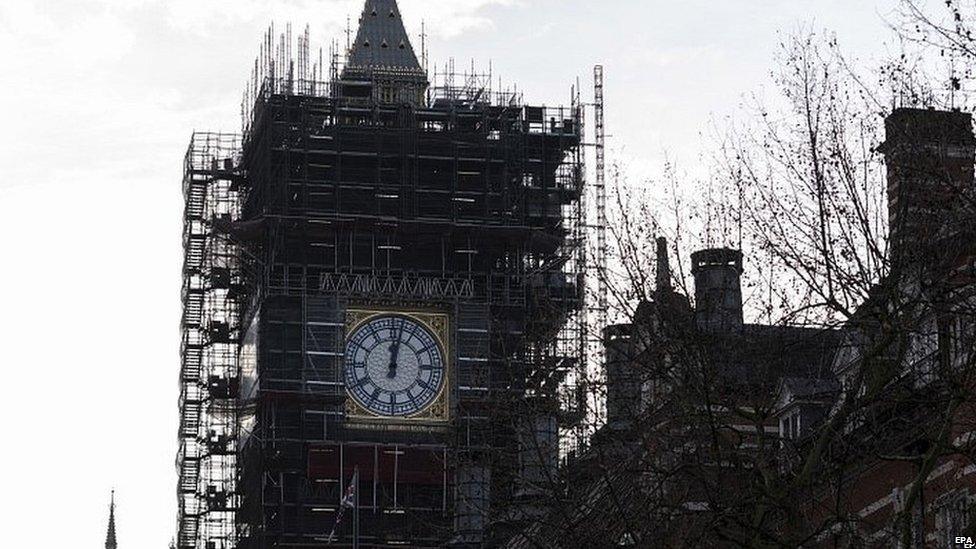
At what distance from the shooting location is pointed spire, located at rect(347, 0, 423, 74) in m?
139

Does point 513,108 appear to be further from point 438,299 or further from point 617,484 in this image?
point 617,484

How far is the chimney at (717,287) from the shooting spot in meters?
54.2

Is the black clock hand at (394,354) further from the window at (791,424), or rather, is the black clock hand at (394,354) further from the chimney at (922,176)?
the chimney at (922,176)

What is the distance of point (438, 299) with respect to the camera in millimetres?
131625

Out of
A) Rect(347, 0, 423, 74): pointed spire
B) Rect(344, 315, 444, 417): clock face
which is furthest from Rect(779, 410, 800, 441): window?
Rect(347, 0, 423, 74): pointed spire

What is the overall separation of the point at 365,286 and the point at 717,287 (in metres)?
75.2

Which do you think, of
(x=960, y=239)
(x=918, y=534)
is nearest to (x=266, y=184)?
(x=918, y=534)

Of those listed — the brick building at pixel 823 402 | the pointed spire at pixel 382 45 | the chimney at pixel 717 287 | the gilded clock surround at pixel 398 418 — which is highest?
the pointed spire at pixel 382 45

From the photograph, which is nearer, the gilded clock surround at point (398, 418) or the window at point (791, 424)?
the window at point (791, 424)

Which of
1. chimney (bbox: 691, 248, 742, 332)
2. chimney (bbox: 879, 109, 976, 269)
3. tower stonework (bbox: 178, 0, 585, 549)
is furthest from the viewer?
tower stonework (bbox: 178, 0, 585, 549)

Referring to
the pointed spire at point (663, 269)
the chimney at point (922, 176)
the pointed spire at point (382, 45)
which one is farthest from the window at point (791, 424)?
the pointed spire at point (382, 45)

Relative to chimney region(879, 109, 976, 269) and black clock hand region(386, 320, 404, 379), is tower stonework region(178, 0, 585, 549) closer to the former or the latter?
black clock hand region(386, 320, 404, 379)

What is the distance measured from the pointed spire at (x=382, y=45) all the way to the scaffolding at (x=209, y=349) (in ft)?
24.3

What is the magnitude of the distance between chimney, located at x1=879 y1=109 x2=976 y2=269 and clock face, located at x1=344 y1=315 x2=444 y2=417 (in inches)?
3227
